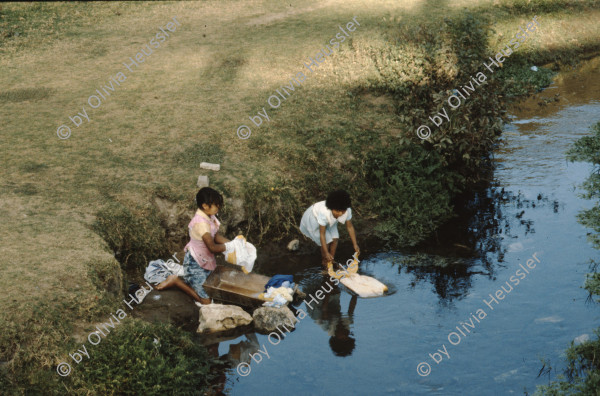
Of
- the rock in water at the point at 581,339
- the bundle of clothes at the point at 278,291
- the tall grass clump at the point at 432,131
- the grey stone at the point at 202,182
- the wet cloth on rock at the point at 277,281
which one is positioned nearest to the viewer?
the rock in water at the point at 581,339

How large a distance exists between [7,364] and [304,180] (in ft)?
18.6

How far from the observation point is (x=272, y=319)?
7992 millimetres

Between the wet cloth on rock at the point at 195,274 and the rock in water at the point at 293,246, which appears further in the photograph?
the rock in water at the point at 293,246

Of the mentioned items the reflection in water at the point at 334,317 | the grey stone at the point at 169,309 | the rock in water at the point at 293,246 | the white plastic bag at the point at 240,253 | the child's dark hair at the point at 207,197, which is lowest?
the grey stone at the point at 169,309

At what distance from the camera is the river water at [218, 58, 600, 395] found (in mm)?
7066

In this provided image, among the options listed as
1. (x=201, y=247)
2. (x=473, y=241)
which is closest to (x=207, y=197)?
(x=201, y=247)

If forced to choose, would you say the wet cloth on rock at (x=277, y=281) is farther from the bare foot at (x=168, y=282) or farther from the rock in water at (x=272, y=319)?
the bare foot at (x=168, y=282)

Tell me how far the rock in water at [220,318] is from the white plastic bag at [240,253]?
598 mm

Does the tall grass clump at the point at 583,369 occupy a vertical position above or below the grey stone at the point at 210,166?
above

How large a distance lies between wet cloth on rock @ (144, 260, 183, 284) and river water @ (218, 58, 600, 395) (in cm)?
146

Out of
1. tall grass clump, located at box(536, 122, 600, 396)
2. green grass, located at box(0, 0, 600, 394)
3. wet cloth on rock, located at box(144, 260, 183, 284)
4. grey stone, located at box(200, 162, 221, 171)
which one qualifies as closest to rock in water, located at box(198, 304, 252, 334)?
wet cloth on rock, located at box(144, 260, 183, 284)

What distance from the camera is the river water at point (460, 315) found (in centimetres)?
707

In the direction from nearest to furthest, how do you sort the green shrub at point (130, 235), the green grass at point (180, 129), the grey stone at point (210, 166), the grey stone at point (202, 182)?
the green grass at point (180, 129) → the green shrub at point (130, 235) → the grey stone at point (202, 182) → the grey stone at point (210, 166)

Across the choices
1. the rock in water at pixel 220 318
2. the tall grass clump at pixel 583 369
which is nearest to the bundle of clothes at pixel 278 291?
the rock in water at pixel 220 318
